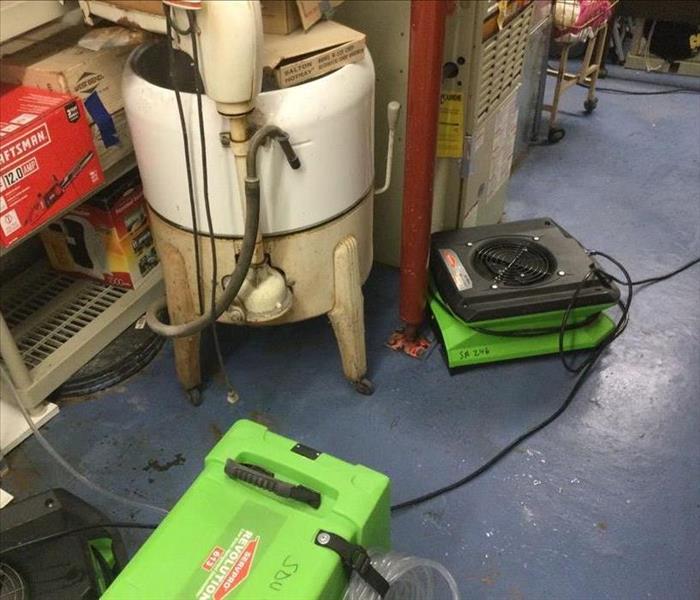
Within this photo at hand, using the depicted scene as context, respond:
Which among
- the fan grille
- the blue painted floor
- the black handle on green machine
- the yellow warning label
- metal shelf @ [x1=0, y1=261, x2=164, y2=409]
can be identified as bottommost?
the blue painted floor

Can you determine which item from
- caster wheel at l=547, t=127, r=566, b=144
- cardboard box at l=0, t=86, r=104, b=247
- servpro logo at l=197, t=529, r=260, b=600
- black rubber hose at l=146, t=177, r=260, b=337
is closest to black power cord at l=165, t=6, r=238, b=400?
black rubber hose at l=146, t=177, r=260, b=337

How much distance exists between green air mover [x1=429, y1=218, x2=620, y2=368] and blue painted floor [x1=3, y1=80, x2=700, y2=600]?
0.08m

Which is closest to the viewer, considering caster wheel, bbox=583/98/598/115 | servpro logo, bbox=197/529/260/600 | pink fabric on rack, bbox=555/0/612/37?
servpro logo, bbox=197/529/260/600

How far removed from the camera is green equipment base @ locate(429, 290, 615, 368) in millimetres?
1663

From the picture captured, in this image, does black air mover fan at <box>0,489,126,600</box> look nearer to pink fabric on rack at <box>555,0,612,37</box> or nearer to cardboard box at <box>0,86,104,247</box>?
cardboard box at <box>0,86,104,247</box>

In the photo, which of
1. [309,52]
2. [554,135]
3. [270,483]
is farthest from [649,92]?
[270,483]

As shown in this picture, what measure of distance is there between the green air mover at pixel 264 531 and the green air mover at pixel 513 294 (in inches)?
28.2

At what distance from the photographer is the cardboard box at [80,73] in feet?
4.42

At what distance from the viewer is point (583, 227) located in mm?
2227

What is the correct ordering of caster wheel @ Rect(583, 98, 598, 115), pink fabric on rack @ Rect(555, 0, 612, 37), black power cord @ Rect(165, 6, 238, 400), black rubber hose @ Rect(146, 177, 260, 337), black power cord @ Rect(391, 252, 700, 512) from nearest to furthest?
black power cord @ Rect(165, 6, 238, 400)
black rubber hose @ Rect(146, 177, 260, 337)
black power cord @ Rect(391, 252, 700, 512)
pink fabric on rack @ Rect(555, 0, 612, 37)
caster wheel @ Rect(583, 98, 598, 115)

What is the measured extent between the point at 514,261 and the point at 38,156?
1.12 m

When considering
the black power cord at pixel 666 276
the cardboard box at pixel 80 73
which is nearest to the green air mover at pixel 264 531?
the cardboard box at pixel 80 73

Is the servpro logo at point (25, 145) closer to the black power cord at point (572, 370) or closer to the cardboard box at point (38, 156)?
the cardboard box at point (38, 156)

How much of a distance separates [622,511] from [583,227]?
1078 millimetres
